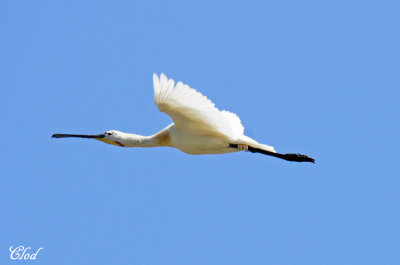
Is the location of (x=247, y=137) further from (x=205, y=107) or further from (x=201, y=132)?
(x=205, y=107)

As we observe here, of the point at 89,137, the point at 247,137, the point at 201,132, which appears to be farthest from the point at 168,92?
the point at 89,137

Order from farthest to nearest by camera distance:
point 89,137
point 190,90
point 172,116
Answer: point 89,137, point 172,116, point 190,90

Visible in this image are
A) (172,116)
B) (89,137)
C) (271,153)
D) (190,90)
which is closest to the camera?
(190,90)

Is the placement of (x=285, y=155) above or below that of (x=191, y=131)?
above

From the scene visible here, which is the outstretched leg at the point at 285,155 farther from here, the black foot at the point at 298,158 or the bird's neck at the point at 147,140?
the bird's neck at the point at 147,140

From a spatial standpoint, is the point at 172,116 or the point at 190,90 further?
the point at 172,116

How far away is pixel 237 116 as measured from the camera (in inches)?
623

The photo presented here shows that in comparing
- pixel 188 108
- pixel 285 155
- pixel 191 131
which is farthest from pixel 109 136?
pixel 285 155

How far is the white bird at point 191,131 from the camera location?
1230 cm

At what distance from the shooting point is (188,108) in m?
12.7

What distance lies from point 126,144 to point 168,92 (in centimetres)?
290

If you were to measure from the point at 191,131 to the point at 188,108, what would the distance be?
897 millimetres

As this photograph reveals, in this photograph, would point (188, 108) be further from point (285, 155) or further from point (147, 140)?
point (285, 155)

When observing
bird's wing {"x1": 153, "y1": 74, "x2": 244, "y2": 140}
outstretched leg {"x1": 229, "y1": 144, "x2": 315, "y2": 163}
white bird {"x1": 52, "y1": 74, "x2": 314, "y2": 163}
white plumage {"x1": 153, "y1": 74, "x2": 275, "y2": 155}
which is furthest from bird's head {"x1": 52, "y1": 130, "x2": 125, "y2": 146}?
outstretched leg {"x1": 229, "y1": 144, "x2": 315, "y2": 163}
